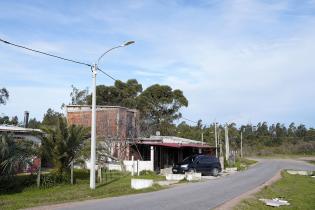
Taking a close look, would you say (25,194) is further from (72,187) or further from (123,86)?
(123,86)

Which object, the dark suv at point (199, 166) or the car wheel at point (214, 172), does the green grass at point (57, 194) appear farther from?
the car wheel at point (214, 172)

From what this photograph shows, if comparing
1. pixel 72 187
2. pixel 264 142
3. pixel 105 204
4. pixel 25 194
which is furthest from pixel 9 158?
pixel 264 142

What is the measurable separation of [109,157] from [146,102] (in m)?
28.3

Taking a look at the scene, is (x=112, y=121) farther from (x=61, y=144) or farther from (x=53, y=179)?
(x=53, y=179)

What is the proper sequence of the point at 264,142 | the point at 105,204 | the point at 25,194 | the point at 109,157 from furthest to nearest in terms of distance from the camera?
the point at 264,142, the point at 109,157, the point at 25,194, the point at 105,204

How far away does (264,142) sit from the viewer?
→ 125500 mm

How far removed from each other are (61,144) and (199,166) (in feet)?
45.1

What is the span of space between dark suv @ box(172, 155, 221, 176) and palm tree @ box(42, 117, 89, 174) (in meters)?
11.4

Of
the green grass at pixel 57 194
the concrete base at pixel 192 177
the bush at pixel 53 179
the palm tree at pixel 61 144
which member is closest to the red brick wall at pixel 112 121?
the concrete base at pixel 192 177

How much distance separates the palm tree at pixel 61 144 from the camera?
24.2 m

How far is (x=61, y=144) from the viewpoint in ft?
79.6

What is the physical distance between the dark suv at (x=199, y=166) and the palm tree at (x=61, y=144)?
1143cm

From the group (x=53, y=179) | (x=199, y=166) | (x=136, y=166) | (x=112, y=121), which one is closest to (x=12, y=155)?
(x=53, y=179)

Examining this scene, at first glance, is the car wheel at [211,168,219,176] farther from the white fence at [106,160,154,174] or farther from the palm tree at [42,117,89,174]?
the palm tree at [42,117,89,174]
